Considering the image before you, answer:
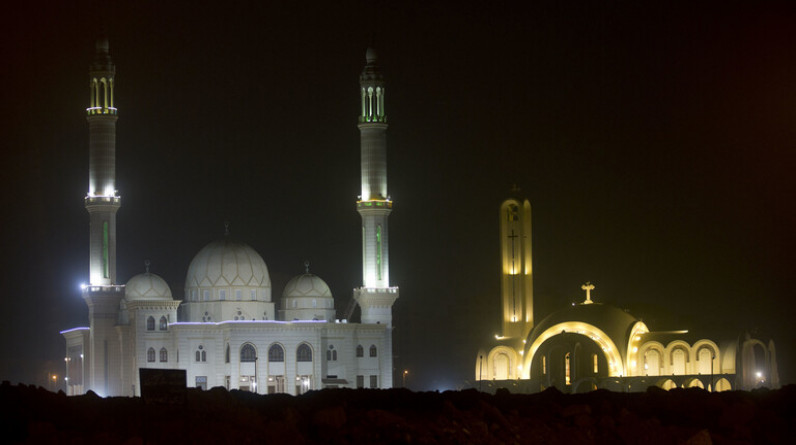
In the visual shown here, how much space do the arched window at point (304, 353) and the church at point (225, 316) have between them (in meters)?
0.09

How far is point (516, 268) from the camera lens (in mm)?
92125

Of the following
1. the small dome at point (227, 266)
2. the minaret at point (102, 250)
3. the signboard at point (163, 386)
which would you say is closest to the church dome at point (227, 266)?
the small dome at point (227, 266)

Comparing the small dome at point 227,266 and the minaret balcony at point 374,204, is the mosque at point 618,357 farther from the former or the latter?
the small dome at point 227,266

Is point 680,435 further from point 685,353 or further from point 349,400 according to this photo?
point 685,353

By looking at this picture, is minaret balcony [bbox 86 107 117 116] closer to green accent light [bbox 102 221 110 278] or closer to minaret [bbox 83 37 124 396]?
minaret [bbox 83 37 124 396]

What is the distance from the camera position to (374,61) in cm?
9994

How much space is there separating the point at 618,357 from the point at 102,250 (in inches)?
1286

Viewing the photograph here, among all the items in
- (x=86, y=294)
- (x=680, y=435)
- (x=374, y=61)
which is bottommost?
(x=680, y=435)

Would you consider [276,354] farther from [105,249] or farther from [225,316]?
[105,249]

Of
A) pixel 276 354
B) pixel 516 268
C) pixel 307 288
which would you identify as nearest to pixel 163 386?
pixel 516 268

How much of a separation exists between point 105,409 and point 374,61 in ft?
208

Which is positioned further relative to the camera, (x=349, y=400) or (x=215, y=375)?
(x=215, y=375)

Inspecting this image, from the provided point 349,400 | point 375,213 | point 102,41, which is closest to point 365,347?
point 375,213

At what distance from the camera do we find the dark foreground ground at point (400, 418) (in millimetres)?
34562
